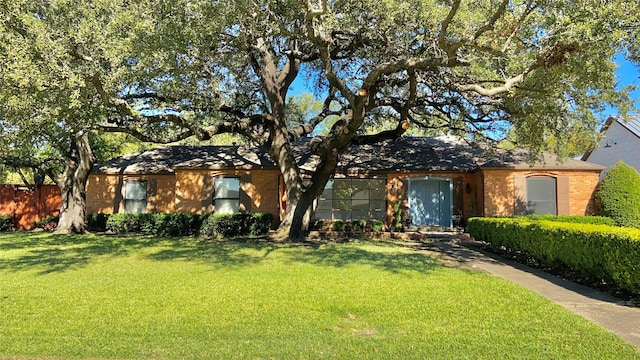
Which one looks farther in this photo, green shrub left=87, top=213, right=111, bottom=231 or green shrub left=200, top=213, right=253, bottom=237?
green shrub left=87, top=213, right=111, bottom=231

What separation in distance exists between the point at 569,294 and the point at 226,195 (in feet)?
51.0

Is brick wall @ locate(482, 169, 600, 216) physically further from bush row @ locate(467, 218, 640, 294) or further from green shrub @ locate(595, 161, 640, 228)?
bush row @ locate(467, 218, 640, 294)

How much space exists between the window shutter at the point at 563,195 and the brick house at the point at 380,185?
0.14 feet

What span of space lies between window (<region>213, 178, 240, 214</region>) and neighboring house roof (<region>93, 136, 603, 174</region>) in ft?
2.62

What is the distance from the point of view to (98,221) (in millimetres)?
20766

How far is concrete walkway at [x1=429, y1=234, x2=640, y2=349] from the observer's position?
220 inches

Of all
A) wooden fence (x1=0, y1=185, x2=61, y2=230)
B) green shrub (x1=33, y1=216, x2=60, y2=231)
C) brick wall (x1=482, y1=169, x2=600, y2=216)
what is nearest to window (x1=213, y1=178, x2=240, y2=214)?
green shrub (x1=33, y1=216, x2=60, y2=231)

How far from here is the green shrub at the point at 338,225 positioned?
19.2 metres

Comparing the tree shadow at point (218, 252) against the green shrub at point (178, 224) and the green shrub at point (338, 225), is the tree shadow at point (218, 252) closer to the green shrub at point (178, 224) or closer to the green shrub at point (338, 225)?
the green shrub at point (178, 224)

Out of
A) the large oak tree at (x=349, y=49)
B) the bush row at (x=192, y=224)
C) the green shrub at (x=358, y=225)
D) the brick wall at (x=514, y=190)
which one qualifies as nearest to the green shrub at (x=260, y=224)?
the bush row at (x=192, y=224)

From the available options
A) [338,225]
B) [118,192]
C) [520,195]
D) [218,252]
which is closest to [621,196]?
[520,195]

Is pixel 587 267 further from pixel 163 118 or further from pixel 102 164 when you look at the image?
pixel 102 164

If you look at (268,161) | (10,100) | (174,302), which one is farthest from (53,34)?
(268,161)

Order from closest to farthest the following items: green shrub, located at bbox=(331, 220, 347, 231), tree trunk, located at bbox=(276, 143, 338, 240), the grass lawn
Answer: the grass lawn → tree trunk, located at bbox=(276, 143, 338, 240) → green shrub, located at bbox=(331, 220, 347, 231)
